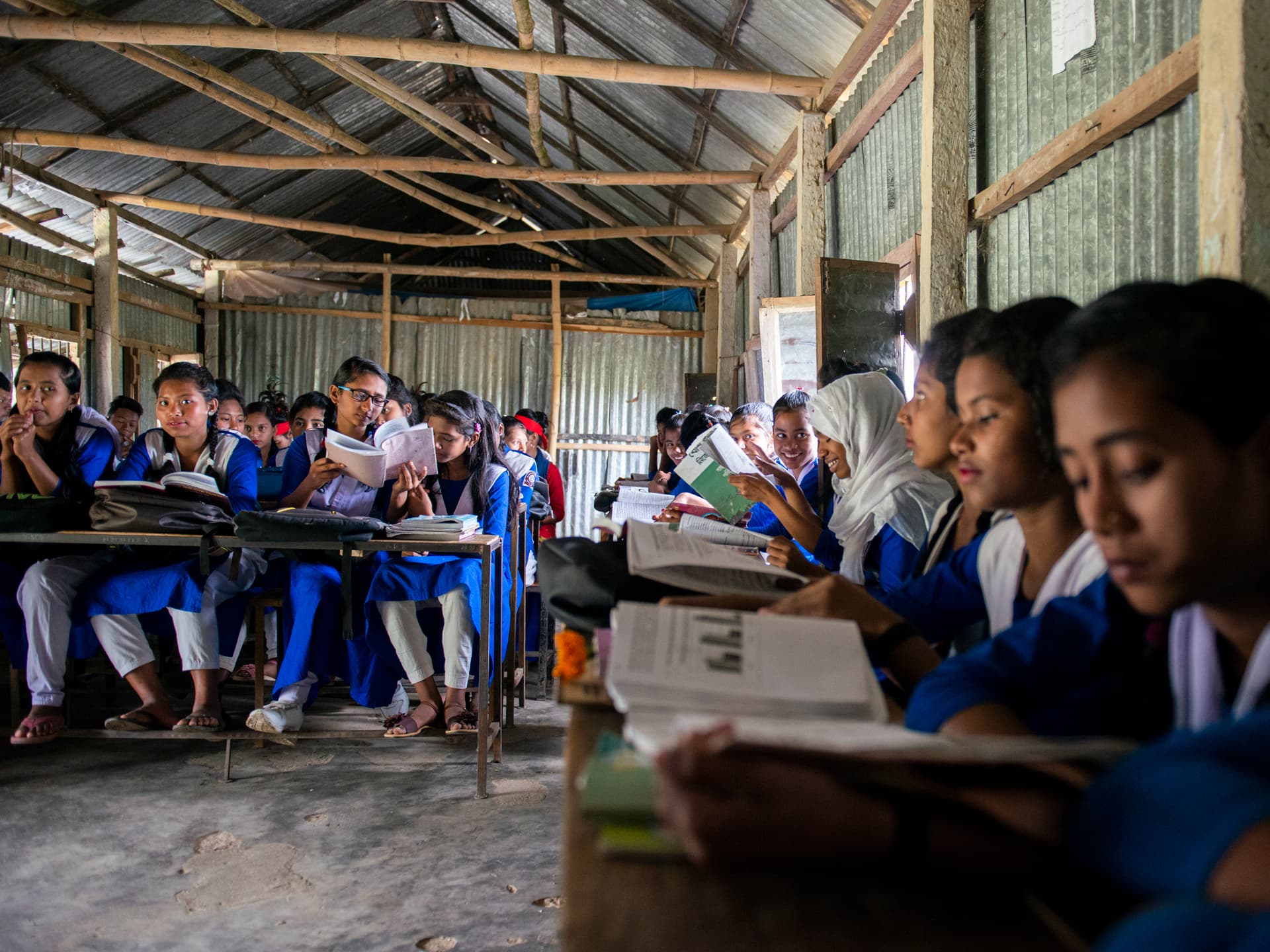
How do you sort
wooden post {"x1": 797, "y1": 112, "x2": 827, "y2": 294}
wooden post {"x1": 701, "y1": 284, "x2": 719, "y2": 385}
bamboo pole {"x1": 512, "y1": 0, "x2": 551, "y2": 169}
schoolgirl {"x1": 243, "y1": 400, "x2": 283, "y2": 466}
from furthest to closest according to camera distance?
wooden post {"x1": 701, "y1": 284, "x2": 719, "y2": 385}
schoolgirl {"x1": 243, "y1": 400, "x2": 283, "y2": 466}
wooden post {"x1": 797, "y1": 112, "x2": 827, "y2": 294}
bamboo pole {"x1": 512, "y1": 0, "x2": 551, "y2": 169}

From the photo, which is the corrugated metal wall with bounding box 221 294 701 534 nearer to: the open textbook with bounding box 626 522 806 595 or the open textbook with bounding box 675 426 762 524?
the open textbook with bounding box 675 426 762 524

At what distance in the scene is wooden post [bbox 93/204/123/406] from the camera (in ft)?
27.6

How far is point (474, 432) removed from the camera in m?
4.52

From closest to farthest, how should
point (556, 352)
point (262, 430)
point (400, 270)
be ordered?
1. point (262, 430)
2. point (400, 270)
3. point (556, 352)

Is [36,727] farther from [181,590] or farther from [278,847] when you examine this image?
[278,847]

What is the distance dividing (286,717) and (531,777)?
105 cm

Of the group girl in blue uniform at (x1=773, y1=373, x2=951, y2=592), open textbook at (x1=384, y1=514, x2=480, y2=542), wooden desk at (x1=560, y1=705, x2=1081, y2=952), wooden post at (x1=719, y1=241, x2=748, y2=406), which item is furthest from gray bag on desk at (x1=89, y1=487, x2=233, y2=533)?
wooden post at (x1=719, y1=241, x2=748, y2=406)

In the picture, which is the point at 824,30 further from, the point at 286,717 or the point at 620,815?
the point at 620,815

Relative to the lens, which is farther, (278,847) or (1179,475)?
(278,847)

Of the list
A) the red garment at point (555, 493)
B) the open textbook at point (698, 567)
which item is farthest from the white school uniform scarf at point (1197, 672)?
the red garment at point (555, 493)

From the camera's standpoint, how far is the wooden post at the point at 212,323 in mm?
11531

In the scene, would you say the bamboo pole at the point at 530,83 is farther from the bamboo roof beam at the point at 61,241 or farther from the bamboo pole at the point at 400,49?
the bamboo roof beam at the point at 61,241

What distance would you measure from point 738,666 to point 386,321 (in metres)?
11.0

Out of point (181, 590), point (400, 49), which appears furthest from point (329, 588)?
point (400, 49)
